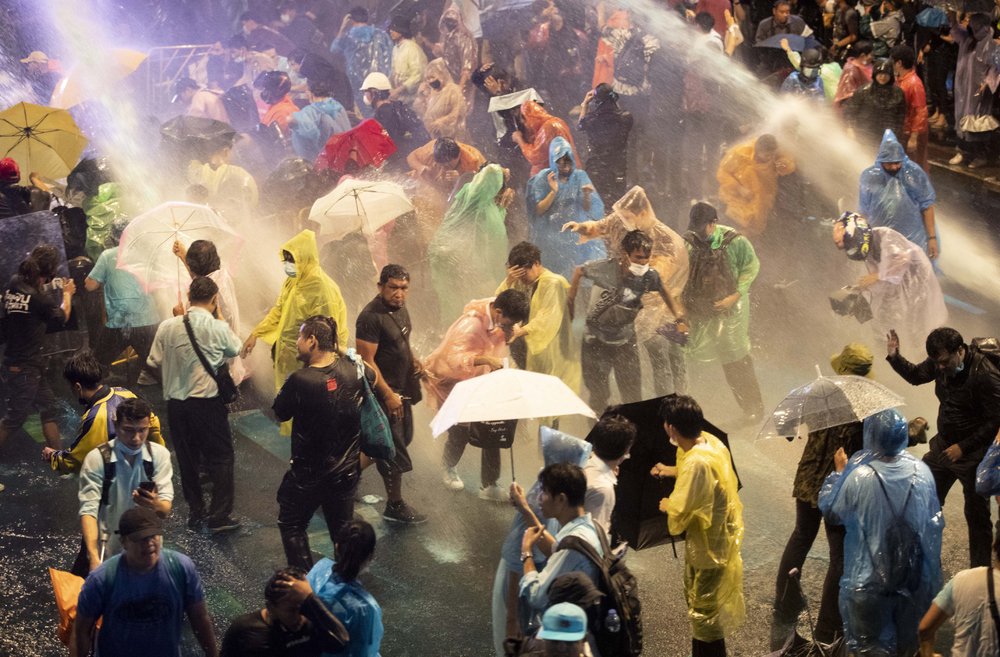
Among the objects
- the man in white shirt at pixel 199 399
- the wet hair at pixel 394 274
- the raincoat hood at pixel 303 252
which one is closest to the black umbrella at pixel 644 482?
the wet hair at pixel 394 274

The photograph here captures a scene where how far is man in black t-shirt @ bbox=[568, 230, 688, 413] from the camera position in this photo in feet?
27.7

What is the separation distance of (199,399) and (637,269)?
118 inches

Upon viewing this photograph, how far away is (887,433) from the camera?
5.72 meters

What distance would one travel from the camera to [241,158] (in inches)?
606

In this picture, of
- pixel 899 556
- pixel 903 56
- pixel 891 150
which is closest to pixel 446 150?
pixel 891 150

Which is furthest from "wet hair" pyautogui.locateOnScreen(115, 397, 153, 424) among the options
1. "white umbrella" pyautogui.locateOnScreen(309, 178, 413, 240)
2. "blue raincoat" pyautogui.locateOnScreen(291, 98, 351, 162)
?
"blue raincoat" pyautogui.locateOnScreen(291, 98, 351, 162)

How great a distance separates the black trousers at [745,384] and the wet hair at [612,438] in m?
4.10

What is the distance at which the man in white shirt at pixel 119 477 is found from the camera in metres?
5.99

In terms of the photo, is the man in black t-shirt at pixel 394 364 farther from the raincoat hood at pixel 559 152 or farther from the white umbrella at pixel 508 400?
the raincoat hood at pixel 559 152

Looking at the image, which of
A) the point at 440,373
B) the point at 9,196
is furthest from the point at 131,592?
the point at 9,196

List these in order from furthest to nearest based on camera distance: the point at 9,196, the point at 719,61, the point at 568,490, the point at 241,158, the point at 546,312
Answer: the point at 241,158, the point at 719,61, the point at 9,196, the point at 546,312, the point at 568,490

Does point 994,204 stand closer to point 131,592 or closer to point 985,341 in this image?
point 985,341

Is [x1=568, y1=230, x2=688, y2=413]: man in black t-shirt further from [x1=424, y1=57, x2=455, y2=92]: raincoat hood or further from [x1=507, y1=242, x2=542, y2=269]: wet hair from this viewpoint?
[x1=424, y1=57, x2=455, y2=92]: raincoat hood

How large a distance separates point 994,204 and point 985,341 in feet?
21.1
